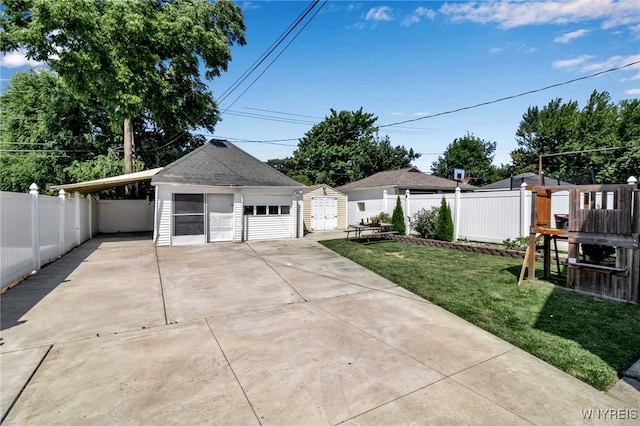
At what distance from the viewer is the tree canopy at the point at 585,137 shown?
25.1 metres

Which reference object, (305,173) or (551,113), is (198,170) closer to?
(305,173)

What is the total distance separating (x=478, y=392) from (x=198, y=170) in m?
12.7

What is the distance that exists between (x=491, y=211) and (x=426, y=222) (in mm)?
2681

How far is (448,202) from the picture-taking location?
505 inches

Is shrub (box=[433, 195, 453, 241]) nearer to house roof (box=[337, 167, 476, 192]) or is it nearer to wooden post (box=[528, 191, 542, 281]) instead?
house roof (box=[337, 167, 476, 192])

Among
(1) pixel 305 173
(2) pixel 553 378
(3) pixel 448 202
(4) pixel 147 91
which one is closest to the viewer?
(2) pixel 553 378

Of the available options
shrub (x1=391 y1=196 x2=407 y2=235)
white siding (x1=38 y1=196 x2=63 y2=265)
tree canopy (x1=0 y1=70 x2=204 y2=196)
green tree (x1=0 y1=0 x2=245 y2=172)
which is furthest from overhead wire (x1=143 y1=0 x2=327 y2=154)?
Answer: shrub (x1=391 y1=196 x2=407 y2=235)

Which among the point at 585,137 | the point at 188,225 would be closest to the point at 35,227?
the point at 188,225

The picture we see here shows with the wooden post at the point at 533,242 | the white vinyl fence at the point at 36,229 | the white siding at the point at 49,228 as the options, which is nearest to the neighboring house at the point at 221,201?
the white vinyl fence at the point at 36,229

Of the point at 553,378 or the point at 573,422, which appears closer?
the point at 573,422

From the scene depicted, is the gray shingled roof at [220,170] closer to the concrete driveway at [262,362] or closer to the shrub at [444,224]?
the shrub at [444,224]

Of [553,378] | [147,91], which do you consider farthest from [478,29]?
[147,91]

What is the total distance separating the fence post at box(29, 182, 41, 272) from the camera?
6738 millimetres

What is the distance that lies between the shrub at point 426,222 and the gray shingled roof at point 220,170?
5688 millimetres
